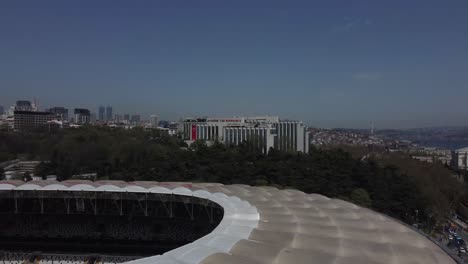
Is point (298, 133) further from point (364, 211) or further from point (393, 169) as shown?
point (364, 211)

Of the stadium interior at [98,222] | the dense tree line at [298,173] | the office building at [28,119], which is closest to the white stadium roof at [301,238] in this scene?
the stadium interior at [98,222]

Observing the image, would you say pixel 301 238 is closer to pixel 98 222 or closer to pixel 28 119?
pixel 98 222

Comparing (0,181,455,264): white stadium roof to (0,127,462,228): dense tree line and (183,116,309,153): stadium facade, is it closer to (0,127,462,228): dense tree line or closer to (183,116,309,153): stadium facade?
(0,127,462,228): dense tree line

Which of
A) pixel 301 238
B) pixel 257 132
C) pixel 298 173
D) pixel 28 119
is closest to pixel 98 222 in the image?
pixel 301 238

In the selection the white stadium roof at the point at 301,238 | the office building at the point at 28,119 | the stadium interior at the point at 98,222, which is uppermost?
the office building at the point at 28,119

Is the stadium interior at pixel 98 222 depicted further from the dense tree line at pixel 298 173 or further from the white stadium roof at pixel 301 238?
the dense tree line at pixel 298 173

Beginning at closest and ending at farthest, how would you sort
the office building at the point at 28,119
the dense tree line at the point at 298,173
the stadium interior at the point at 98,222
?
1. the stadium interior at the point at 98,222
2. the dense tree line at the point at 298,173
3. the office building at the point at 28,119
